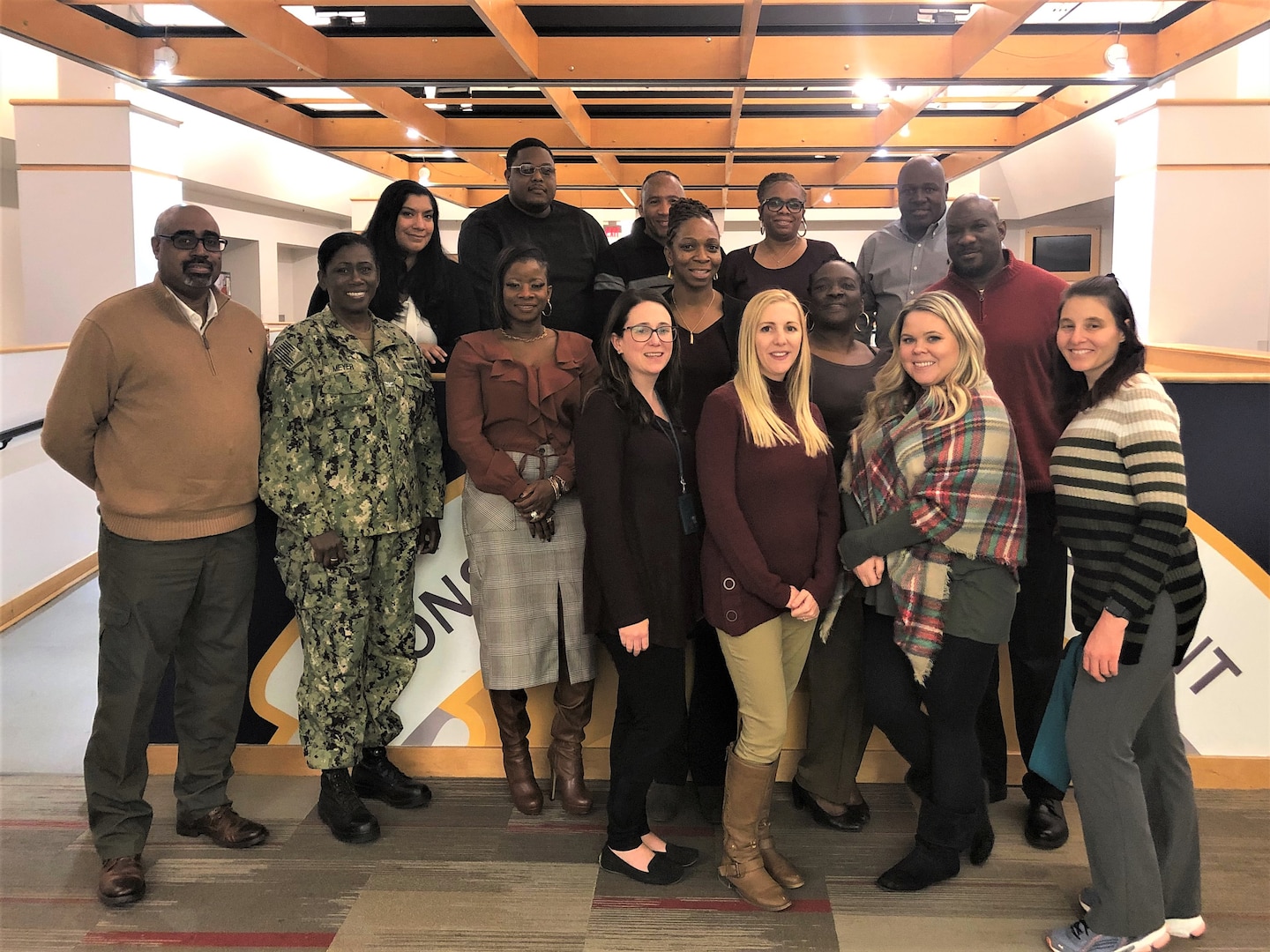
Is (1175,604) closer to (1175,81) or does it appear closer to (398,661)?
(398,661)

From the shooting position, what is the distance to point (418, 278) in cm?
325

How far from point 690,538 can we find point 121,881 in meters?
1.74

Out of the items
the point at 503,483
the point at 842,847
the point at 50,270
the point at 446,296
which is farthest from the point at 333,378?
the point at 50,270

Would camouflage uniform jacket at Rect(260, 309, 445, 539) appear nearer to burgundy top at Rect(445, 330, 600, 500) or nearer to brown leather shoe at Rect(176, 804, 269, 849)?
burgundy top at Rect(445, 330, 600, 500)

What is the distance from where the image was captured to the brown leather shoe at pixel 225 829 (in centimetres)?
275

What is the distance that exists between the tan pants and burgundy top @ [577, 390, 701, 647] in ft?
0.51

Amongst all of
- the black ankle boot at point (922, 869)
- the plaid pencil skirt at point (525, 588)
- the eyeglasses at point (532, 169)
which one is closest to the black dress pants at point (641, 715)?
the plaid pencil skirt at point (525, 588)

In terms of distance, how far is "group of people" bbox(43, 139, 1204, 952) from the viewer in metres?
2.19

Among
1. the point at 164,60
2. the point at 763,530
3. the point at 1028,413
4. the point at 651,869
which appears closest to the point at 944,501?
the point at 763,530

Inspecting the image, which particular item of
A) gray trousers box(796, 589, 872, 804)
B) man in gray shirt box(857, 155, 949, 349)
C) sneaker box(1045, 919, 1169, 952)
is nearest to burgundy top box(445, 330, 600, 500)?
gray trousers box(796, 589, 872, 804)

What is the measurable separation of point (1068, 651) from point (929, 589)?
361 mm

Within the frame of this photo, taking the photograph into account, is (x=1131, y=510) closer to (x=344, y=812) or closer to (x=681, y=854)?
(x=681, y=854)

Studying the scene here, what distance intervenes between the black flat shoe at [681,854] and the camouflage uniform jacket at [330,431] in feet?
3.93

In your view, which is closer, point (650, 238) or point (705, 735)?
point (705, 735)
